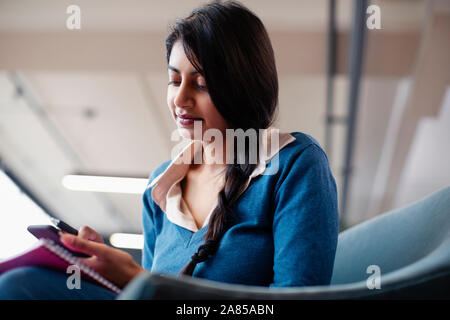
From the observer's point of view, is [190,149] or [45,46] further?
[45,46]

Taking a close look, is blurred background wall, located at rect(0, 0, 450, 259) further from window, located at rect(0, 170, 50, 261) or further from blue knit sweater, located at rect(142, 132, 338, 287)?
blue knit sweater, located at rect(142, 132, 338, 287)

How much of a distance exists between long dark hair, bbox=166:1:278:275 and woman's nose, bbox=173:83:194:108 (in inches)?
2.1

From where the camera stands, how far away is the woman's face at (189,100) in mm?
1149

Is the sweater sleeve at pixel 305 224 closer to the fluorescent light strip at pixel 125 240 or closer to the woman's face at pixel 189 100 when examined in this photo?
the woman's face at pixel 189 100

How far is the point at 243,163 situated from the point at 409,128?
446cm

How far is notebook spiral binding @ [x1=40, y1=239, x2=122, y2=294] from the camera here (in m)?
0.72

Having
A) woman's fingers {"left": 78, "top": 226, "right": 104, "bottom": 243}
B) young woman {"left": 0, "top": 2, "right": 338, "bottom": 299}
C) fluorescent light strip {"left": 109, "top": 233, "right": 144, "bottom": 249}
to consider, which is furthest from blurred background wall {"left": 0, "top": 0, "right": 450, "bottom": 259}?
woman's fingers {"left": 78, "top": 226, "right": 104, "bottom": 243}

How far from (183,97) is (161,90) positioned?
3712mm

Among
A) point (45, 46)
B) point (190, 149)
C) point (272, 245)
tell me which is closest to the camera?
point (272, 245)

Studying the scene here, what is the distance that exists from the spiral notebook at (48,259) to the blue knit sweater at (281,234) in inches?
12.5

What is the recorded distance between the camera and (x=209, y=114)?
116 centimetres
